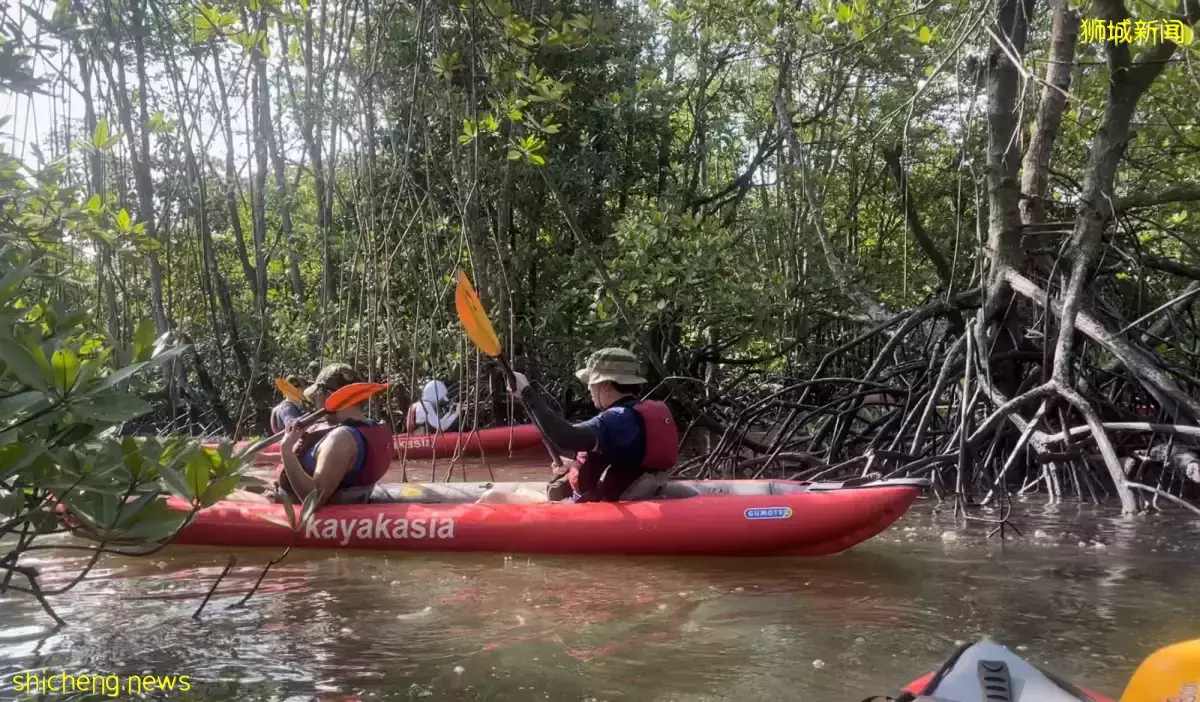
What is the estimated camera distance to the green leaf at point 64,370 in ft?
4.68

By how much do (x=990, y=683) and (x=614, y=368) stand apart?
106 inches

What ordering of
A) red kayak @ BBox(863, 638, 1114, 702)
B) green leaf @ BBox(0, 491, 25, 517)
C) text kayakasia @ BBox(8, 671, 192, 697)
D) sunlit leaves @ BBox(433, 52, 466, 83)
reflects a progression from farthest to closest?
sunlit leaves @ BBox(433, 52, 466, 83) < text kayakasia @ BBox(8, 671, 192, 697) < red kayak @ BBox(863, 638, 1114, 702) < green leaf @ BBox(0, 491, 25, 517)

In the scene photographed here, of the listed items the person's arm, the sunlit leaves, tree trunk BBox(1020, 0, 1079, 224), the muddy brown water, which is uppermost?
tree trunk BBox(1020, 0, 1079, 224)

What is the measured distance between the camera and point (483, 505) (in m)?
4.73

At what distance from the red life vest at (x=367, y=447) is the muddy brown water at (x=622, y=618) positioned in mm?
373

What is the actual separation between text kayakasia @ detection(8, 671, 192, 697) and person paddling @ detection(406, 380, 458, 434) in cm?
213

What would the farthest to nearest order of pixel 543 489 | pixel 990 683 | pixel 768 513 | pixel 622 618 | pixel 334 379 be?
pixel 543 489 < pixel 334 379 < pixel 768 513 < pixel 622 618 < pixel 990 683

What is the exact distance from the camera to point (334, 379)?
15.3 feet

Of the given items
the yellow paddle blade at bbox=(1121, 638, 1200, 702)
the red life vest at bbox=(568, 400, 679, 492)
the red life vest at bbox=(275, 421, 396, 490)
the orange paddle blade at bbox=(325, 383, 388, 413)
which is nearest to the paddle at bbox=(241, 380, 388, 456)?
the orange paddle blade at bbox=(325, 383, 388, 413)

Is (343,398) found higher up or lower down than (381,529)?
higher up

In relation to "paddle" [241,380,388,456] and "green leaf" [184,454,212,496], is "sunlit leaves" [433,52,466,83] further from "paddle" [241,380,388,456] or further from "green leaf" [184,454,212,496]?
"green leaf" [184,454,212,496]

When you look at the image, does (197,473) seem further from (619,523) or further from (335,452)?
(335,452)

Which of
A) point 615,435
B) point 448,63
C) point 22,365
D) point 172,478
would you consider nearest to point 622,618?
point 615,435

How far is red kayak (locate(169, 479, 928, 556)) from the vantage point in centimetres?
437
